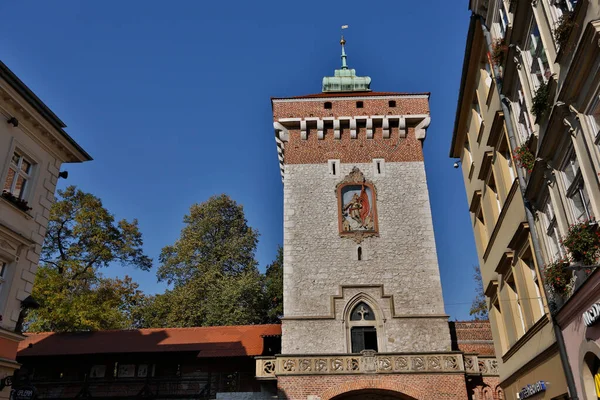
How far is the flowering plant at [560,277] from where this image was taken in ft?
29.1

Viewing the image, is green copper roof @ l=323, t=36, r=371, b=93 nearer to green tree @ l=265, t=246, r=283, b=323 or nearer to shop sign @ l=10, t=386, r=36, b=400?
green tree @ l=265, t=246, r=283, b=323

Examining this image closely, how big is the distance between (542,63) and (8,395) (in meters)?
13.5

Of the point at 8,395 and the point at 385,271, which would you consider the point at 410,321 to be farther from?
the point at 8,395

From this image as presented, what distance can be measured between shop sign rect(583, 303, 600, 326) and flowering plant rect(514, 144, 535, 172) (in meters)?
3.42

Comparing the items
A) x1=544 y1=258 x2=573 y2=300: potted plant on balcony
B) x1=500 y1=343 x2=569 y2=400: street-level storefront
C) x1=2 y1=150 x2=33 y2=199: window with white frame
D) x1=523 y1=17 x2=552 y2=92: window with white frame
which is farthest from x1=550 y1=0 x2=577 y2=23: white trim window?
x1=2 y1=150 x2=33 y2=199: window with white frame

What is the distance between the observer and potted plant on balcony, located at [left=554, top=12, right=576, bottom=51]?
7828 mm

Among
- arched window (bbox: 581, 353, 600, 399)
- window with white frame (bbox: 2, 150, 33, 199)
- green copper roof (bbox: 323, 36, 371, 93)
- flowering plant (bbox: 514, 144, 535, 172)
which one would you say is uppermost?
green copper roof (bbox: 323, 36, 371, 93)

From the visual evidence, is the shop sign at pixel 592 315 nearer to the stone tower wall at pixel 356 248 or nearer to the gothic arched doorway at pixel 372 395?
the gothic arched doorway at pixel 372 395

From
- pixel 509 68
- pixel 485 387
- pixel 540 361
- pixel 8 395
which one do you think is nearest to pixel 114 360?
pixel 8 395

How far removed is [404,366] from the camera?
1923 centimetres

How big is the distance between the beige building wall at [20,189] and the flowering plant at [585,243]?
38.4ft

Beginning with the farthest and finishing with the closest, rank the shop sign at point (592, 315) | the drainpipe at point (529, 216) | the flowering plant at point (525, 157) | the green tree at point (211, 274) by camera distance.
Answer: the green tree at point (211, 274), the flowering plant at point (525, 157), the drainpipe at point (529, 216), the shop sign at point (592, 315)

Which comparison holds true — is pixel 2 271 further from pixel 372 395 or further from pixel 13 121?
pixel 372 395

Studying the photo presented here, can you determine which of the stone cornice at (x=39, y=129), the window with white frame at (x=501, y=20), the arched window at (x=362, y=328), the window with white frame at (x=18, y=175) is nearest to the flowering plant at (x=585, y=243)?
the window with white frame at (x=501, y=20)
